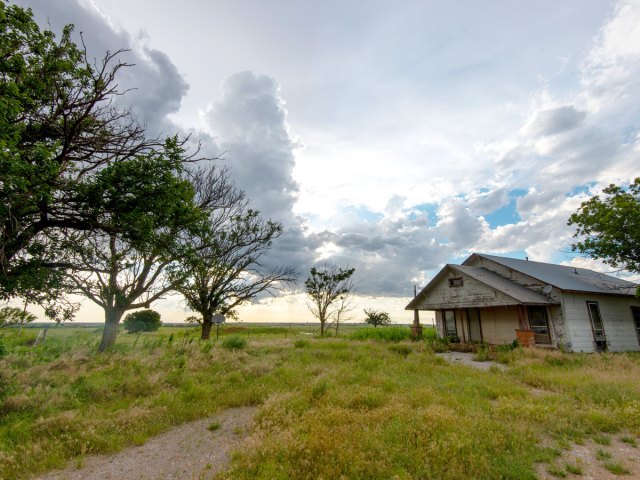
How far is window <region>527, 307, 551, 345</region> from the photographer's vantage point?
1912 cm

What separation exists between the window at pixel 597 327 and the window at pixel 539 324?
9.01ft

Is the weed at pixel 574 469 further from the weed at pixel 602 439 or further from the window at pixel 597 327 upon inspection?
the window at pixel 597 327

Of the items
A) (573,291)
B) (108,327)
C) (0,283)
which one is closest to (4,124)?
(0,283)

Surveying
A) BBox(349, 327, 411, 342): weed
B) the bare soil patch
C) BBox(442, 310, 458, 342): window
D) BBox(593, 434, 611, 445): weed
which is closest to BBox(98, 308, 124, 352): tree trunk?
BBox(349, 327, 411, 342): weed

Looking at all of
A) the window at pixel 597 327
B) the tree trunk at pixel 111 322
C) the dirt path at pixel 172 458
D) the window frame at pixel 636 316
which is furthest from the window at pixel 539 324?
the tree trunk at pixel 111 322

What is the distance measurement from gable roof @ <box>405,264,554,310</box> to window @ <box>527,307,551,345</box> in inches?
48.0

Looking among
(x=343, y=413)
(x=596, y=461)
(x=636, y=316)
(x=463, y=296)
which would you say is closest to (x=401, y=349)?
(x=463, y=296)

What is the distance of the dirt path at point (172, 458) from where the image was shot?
17.3 ft

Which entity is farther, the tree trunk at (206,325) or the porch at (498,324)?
the tree trunk at (206,325)

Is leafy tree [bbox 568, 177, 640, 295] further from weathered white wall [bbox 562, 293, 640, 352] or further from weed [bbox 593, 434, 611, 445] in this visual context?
weed [bbox 593, 434, 611, 445]

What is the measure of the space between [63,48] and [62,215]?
4.51 metres

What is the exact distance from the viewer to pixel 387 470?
4.86 metres

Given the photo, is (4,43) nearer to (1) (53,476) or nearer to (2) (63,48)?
(2) (63,48)

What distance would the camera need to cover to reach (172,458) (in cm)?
587
